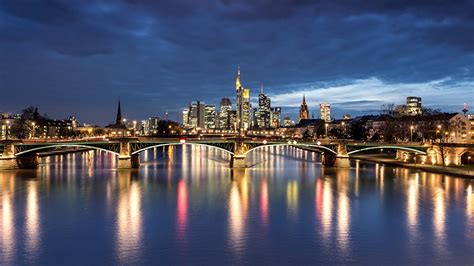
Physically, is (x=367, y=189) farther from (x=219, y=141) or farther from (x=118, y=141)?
(x=118, y=141)

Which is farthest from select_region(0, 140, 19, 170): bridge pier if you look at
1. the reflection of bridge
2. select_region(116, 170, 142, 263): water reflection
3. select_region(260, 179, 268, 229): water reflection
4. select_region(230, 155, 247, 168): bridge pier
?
select_region(260, 179, 268, 229): water reflection

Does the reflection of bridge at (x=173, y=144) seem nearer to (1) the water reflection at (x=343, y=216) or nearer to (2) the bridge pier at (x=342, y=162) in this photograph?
(2) the bridge pier at (x=342, y=162)

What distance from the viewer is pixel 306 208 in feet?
154

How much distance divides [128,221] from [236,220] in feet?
29.1

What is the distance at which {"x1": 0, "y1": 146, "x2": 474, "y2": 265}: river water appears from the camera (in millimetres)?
30875

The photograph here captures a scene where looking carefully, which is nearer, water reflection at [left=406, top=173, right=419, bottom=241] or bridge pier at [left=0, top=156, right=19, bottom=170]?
water reflection at [left=406, top=173, right=419, bottom=241]

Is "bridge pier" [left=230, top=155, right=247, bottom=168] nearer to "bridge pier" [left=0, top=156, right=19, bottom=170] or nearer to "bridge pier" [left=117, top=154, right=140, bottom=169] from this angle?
"bridge pier" [left=117, top=154, right=140, bottom=169]

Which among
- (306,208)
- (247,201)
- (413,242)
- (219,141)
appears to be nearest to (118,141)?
(219,141)

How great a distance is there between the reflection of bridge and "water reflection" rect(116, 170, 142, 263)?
21.2 m

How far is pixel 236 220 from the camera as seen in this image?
134 ft

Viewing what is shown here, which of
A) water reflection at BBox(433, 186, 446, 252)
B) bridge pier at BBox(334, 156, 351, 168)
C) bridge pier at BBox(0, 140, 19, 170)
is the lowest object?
water reflection at BBox(433, 186, 446, 252)

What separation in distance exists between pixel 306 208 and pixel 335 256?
53.7 feet

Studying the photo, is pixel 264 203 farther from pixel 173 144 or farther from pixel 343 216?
pixel 173 144

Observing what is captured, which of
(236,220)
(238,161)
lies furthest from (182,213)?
(238,161)
